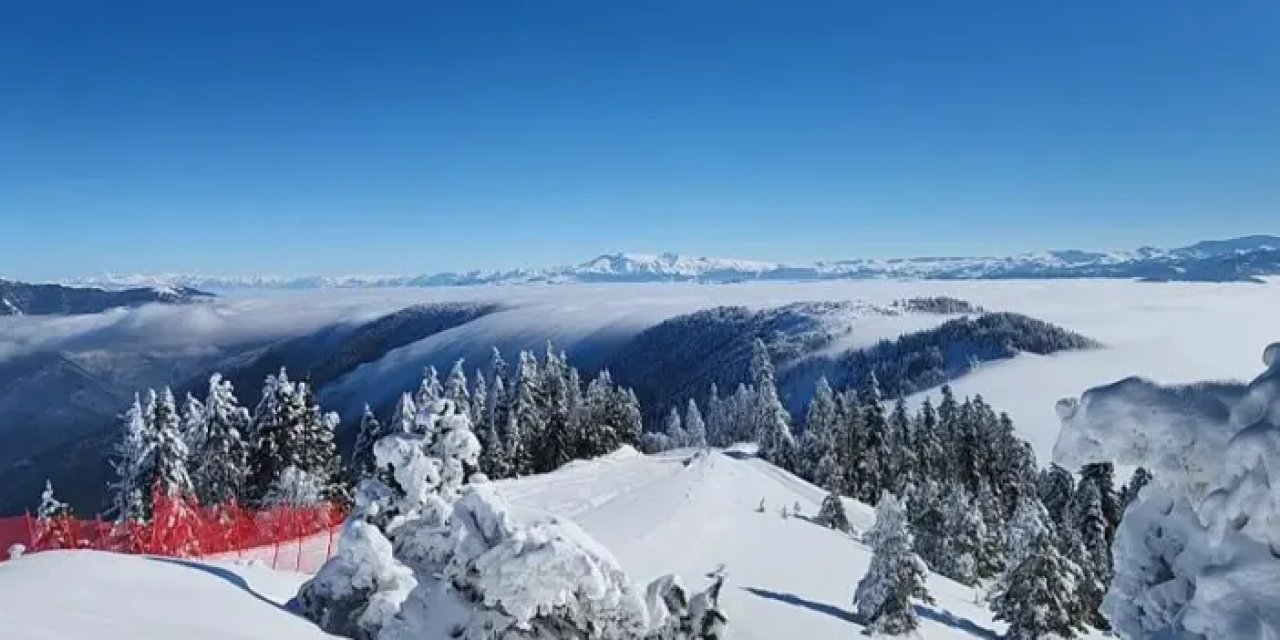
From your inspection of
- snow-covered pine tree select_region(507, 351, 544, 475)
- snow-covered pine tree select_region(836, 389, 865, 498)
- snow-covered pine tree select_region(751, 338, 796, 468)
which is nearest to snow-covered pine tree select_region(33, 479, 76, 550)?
snow-covered pine tree select_region(507, 351, 544, 475)

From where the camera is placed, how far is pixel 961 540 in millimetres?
56594

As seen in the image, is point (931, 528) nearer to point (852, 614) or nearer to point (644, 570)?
point (852, 614)

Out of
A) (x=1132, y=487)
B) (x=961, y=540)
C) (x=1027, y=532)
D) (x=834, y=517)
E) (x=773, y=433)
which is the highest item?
(x=1027, y=532)

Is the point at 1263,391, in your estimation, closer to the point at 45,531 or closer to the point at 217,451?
the point at 45,531

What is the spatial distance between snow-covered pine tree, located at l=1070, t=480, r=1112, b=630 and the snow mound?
131 feet

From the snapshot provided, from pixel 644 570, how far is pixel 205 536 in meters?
14.9

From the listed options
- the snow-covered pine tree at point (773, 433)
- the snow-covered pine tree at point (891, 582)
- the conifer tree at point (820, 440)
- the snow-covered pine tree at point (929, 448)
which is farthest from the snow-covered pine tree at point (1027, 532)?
the snow-covered pine tree at point (773, 433)

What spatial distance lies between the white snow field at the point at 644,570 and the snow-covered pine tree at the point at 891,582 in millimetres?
1051

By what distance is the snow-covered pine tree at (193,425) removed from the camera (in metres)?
48.1

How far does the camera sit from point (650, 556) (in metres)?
34.6

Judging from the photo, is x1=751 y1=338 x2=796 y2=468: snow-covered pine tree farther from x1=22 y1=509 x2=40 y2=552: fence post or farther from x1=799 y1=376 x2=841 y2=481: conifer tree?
x1=22 y1=509 x2=40 y2=552: fence post

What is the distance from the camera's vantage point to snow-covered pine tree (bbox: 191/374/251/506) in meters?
46.1

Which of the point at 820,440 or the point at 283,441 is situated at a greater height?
the point at 283,441

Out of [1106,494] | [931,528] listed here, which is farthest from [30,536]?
[1106,494]
